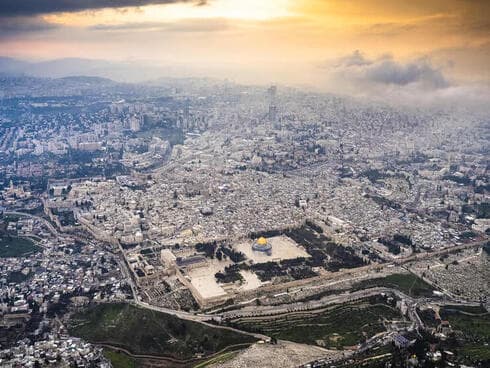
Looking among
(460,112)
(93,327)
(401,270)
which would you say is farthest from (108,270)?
(460,112)

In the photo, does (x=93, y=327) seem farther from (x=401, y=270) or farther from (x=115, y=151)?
(x=115, y=151)

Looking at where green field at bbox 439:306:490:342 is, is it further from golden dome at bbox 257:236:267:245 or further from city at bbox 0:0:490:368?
golden dome at bbox 257:236:267:245

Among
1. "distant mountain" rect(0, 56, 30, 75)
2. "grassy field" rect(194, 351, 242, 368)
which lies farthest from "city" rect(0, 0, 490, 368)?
"distant mountain" rect(0, 56, 30, 75)

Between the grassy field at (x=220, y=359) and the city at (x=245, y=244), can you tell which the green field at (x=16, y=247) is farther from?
the grassy field at (x=220, y=359)

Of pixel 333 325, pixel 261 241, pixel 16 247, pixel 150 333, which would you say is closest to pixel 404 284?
pixel 333 325

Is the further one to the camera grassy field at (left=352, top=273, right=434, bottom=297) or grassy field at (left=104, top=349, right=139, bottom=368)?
grassy field at (left=352, top=273, right=434, bottom=297)
